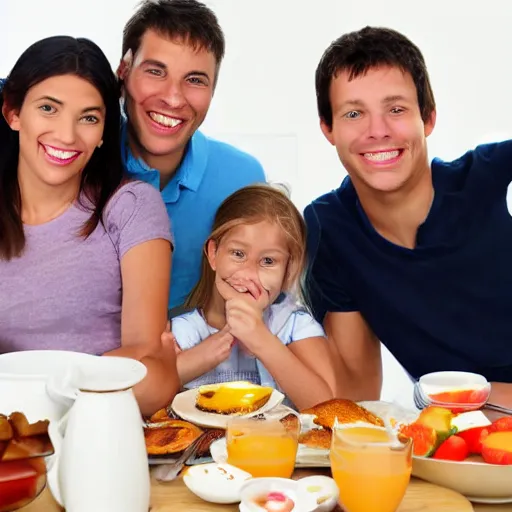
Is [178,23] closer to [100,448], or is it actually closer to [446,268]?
[446,268]

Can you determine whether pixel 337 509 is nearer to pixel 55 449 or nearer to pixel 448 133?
pixel 55 449

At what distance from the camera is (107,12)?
14.7 feet

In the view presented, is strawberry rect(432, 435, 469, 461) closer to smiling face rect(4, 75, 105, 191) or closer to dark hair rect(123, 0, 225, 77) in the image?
smiling face rect(4, 75, 105, 191)

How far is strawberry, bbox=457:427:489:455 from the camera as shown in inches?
45.9

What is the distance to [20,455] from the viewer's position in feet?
3.13

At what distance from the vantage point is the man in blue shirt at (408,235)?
2.04 meters

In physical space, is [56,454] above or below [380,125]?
below

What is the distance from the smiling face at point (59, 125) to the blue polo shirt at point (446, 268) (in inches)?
26.7

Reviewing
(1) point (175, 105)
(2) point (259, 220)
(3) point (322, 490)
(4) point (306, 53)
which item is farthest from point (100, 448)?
(4) point (306, 53)

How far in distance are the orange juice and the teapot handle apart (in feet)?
0.79

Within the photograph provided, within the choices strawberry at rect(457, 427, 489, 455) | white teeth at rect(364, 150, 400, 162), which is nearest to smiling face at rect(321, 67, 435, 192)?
white teeth at rect(364, 150, 400, 162)

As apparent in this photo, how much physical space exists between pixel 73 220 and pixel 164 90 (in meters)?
0.46

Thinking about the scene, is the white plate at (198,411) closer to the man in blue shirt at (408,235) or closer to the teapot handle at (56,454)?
the teapot handle at (56,454)

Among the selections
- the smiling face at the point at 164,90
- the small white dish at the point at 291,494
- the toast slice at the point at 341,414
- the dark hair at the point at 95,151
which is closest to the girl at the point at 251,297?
the smiling face at the point at 164,90
